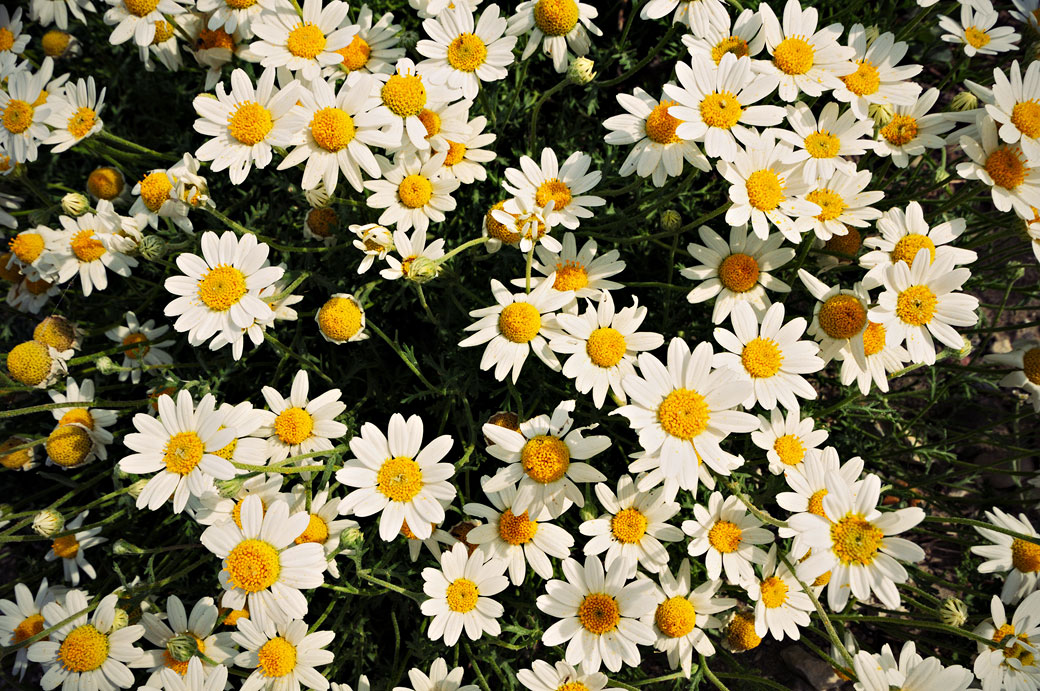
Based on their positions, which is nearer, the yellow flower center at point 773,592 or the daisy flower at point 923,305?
the daisy flower at point 923,305

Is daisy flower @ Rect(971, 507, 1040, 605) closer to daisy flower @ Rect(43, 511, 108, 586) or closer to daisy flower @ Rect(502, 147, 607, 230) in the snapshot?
daisy flower @ Rect(502, 147, 607, 230)

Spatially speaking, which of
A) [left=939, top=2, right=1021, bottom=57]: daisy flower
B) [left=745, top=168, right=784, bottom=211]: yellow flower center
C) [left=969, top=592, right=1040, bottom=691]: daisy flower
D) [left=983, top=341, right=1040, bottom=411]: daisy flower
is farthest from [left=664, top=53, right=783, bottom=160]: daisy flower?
Result: [left=969, top=592, right=1040, bottom=691]: daisy flower

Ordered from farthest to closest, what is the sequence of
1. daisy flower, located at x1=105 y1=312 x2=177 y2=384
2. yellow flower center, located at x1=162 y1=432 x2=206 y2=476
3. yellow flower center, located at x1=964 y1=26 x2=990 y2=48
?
1. daisy flower, located at x1=105 y1=312 x2=177 y2=384
2. yellow flower center, located at x1=964 y1=26 x2=990 y2=48
3. yellow flower center, located at x1=162 y1=432 x2=206 y2=476

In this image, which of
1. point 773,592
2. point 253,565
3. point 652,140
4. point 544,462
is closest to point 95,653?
point 253,565

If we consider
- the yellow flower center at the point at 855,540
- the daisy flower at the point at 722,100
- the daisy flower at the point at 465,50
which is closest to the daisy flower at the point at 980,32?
the daisy flower at the point at 722,100

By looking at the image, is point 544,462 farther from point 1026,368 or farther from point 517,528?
point 1026,368

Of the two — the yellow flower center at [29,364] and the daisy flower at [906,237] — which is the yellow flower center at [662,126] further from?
the yellow flower center at [29,364]
